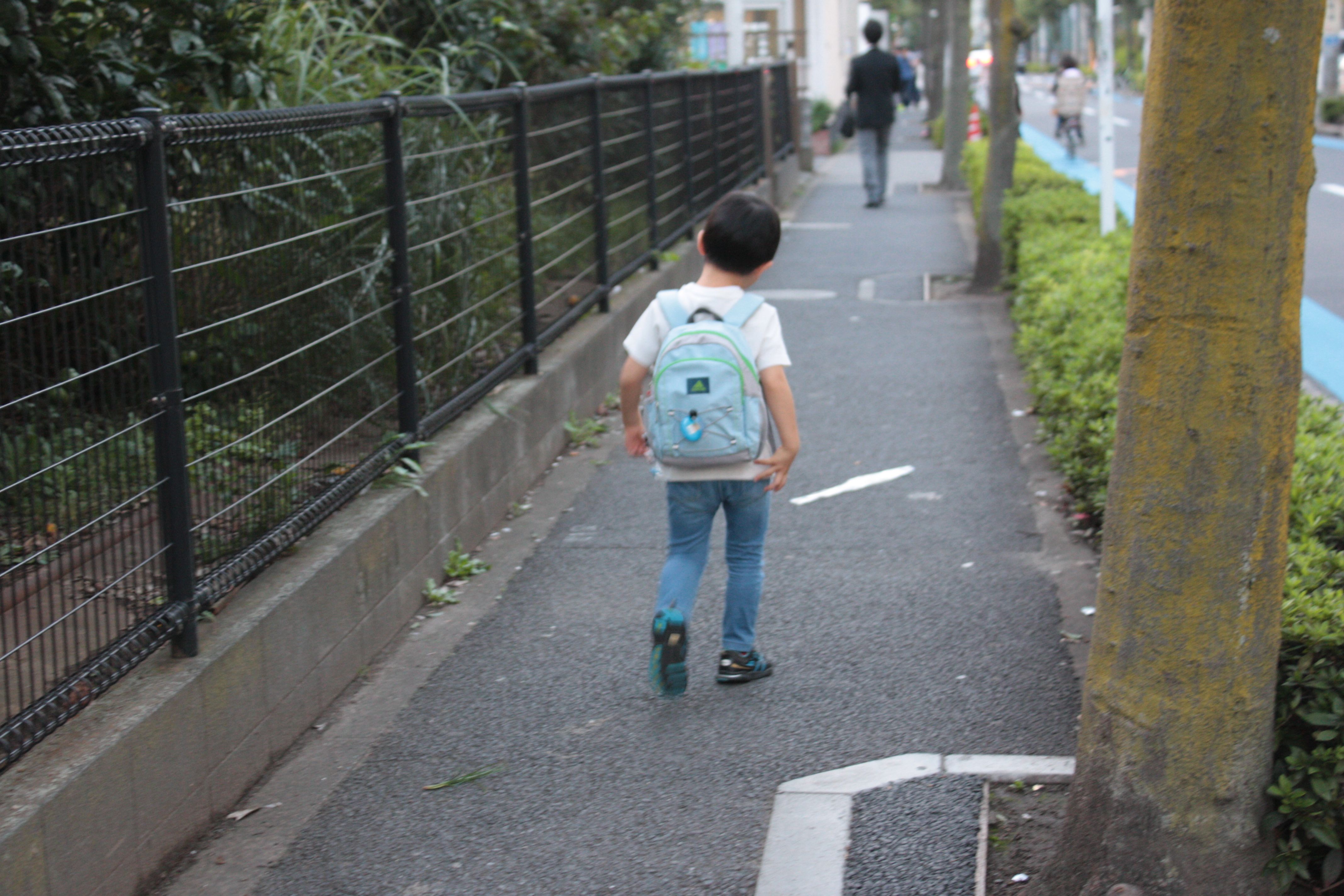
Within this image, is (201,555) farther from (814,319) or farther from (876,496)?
(814,319)

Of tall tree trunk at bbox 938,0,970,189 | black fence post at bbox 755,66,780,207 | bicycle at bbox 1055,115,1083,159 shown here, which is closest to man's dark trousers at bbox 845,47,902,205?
tall tree trunk at bbox 938,0,970,189

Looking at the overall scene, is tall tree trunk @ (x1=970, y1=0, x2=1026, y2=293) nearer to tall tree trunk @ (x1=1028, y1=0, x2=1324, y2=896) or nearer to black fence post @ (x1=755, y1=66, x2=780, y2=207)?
black fence post @ (x1=755, y1=66, x2=780, y2=207)

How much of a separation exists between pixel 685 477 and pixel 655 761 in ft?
2.59

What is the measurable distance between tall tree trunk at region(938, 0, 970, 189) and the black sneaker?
1385 cm

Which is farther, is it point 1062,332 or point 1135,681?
point 1062,332

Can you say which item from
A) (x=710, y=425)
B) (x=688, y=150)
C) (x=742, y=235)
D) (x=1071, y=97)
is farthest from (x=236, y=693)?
(x=1071, y=97)

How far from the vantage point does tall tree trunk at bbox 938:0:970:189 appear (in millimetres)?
16859

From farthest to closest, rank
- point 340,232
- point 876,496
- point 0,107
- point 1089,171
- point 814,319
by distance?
point 1089,171, point 814,319, point 876,496, point 340,232, point 0,107

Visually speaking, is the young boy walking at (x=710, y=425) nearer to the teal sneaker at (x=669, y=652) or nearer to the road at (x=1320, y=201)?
the teal sneaker at (x=669, y=652)

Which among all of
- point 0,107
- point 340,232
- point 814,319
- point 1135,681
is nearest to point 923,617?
point 1135,681

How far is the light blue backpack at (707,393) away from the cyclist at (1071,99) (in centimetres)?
2434

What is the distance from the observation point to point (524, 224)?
21.3ft

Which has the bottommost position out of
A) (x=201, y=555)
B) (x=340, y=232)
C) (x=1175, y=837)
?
(x=1175, y=837)

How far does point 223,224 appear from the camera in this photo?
3867mm
